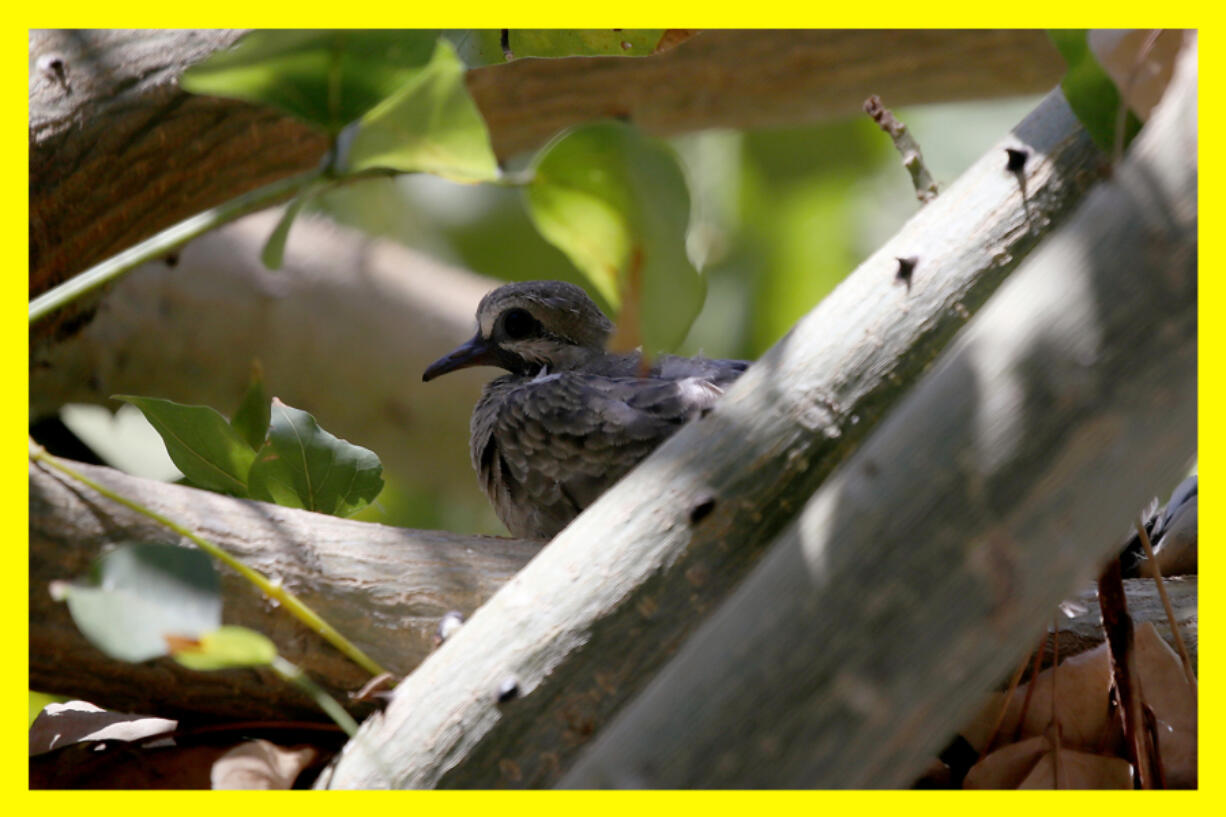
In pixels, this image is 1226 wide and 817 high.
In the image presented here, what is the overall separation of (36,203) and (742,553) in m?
1.22

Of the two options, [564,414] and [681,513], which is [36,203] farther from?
[681,513]

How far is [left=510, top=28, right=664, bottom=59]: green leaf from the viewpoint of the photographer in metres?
1.35

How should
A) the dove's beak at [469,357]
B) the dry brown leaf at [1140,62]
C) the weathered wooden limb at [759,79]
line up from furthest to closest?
the weathered wooden limb at [759,79]
the dove's beak at [469,357]
the dry brown leaf at [1140,62]

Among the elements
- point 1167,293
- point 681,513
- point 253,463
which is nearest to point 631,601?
point 681,513

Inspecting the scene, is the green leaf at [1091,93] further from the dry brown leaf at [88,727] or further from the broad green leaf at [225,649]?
the dry brown leaf at [88,727]

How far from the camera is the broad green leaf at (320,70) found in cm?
94

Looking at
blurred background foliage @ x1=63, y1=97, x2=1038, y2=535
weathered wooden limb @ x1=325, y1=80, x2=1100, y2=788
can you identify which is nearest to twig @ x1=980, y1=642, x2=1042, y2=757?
weathered wooden limb @ x1=325, y1=80, x2=1100, y2=788

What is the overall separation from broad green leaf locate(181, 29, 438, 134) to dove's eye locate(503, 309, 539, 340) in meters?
1.05

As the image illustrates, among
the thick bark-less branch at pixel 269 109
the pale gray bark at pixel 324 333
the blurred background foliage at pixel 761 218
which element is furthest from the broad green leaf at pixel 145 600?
the blurred background foliage at pixel 761 218

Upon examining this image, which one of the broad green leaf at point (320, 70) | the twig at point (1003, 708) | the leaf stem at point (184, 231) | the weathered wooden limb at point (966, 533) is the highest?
the broad green leaf at point (320, 70)

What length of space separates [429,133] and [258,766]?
2.29 ft

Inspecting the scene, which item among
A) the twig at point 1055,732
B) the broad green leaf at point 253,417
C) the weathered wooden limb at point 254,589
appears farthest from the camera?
the broad green leaf at point 253,417

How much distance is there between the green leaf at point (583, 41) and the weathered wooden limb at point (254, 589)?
594 millimetres

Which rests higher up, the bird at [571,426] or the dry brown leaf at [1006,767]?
the bird at [571,426]
